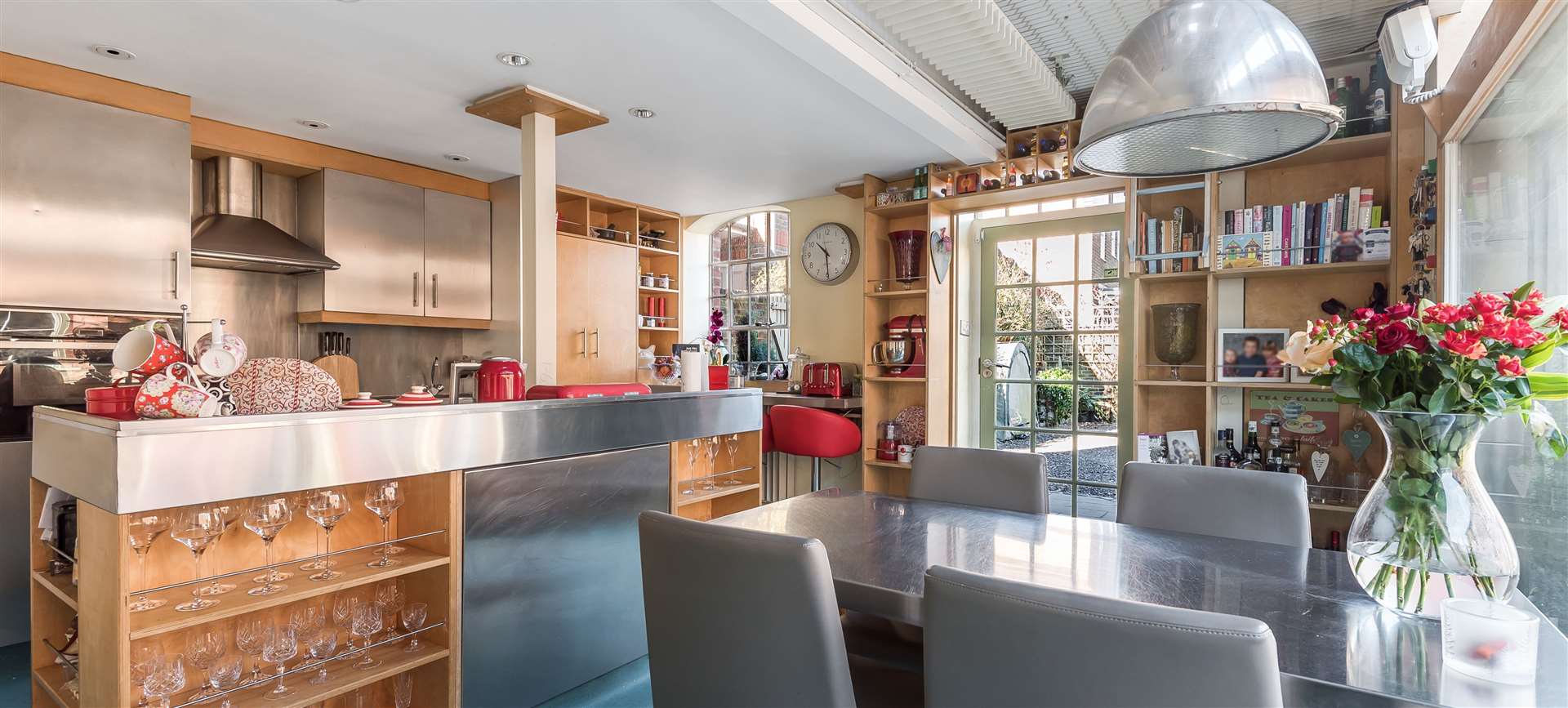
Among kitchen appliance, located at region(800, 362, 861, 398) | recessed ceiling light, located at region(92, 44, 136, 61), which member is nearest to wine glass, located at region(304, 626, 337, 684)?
recessed ceiling light, located at region(92, 44, 136, 61)

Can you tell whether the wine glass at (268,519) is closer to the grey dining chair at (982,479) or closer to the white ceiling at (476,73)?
the white ceiling at (476,73)

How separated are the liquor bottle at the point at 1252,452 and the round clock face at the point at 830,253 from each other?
8.15ft

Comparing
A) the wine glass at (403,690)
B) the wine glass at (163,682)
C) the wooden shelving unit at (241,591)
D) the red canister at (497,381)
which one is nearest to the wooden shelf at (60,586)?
the wooden shelving unit at (241,591)

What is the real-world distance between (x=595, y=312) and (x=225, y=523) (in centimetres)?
345

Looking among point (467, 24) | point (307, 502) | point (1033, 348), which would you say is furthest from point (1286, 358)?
point (1033, 348)

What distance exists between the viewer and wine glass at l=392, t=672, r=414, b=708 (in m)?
2.08

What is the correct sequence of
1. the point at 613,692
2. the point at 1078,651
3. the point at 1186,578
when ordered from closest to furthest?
the point at 1078,651 < the point at 1186,578 < the point at 613,692

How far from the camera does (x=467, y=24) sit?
2.50m

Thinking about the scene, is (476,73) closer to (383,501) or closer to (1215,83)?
(383,501)

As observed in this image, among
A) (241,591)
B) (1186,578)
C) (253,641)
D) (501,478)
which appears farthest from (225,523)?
(1186,578)

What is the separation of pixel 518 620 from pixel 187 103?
2.90 metres

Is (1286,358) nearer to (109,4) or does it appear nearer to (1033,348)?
(1033,348)

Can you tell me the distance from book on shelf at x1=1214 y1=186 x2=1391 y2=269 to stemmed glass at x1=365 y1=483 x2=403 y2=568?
3367mm

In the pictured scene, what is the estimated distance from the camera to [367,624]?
194 centimetres
